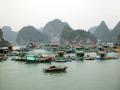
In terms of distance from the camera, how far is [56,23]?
301 ft

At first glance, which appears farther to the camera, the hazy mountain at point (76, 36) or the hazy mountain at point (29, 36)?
the hazy mountain at point (29, 36)

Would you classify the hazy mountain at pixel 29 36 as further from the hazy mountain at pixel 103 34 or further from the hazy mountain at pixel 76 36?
the hazy mountain at pixel 76 36

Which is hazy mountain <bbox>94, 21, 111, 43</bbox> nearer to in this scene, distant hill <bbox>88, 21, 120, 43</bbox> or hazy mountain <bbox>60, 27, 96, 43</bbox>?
distant hill <bbox>88, 21, 120, 43</bbox>

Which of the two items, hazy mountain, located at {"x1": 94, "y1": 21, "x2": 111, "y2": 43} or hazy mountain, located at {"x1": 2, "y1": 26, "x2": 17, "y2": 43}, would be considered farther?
Answer: hazy mountain, located at {"x1": 2, "y1": 26, "x2": 17, "y2": 43}

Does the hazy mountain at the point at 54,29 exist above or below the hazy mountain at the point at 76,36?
above

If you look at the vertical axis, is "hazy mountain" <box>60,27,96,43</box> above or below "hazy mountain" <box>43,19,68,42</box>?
below

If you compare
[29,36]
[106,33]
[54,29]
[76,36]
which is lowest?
[76,36]

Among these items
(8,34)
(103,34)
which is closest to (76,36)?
(103,34)

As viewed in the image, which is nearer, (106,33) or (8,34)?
(106,33)

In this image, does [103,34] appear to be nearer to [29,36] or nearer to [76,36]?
[76,36]

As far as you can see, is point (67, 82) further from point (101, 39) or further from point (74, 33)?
point (101, 39)

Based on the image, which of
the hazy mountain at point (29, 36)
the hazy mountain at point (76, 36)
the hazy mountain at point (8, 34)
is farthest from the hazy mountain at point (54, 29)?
the hazy mountain at point (76, 36)

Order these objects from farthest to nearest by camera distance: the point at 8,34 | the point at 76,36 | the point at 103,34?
the point at 8,34 → the point at 103,34 → the point at 76,36

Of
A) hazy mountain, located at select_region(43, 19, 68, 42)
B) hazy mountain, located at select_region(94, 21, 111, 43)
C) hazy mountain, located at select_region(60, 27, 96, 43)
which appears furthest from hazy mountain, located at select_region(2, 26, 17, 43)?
hazy mountain, located at select_region(60, 27, 96, 43)
